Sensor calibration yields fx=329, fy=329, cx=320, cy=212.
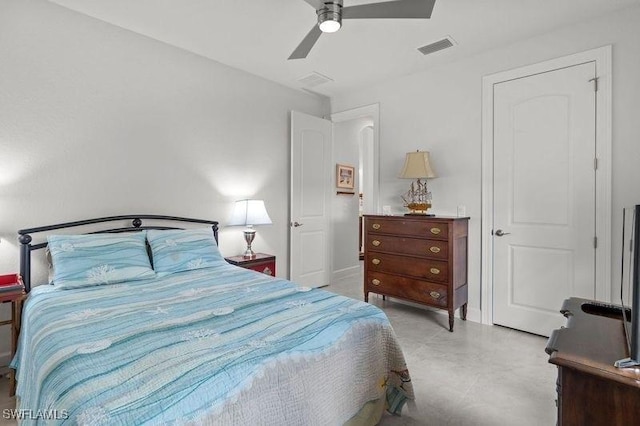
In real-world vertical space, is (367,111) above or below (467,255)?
above

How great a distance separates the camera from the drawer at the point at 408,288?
10.4ft

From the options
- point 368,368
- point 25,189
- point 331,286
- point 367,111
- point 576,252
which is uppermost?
point 367,111

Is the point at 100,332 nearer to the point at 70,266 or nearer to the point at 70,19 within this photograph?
the point at 70,266

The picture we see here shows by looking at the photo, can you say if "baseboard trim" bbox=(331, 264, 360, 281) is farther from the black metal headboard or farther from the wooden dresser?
the black metal headboard

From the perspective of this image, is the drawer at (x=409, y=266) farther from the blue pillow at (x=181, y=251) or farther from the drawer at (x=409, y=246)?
the blue pillow at (x=181, y=251)

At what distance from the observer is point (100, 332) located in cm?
145

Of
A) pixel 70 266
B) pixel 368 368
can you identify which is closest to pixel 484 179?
pixel 368 368

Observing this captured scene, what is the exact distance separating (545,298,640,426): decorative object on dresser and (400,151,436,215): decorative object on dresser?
8.29 ft

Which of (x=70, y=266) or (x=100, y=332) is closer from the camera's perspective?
(x=100, y=332)

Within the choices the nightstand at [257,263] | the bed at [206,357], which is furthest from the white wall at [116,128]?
the bed at [206,357]

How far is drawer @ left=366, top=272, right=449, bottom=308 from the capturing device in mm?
3174

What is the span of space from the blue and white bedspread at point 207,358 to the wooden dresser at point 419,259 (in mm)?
1535

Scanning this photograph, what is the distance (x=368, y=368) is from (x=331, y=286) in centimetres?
314

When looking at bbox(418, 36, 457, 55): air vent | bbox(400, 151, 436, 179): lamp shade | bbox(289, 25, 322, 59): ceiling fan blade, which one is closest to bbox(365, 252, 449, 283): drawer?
bbox(400, 151, 436, 179): lamp shade
